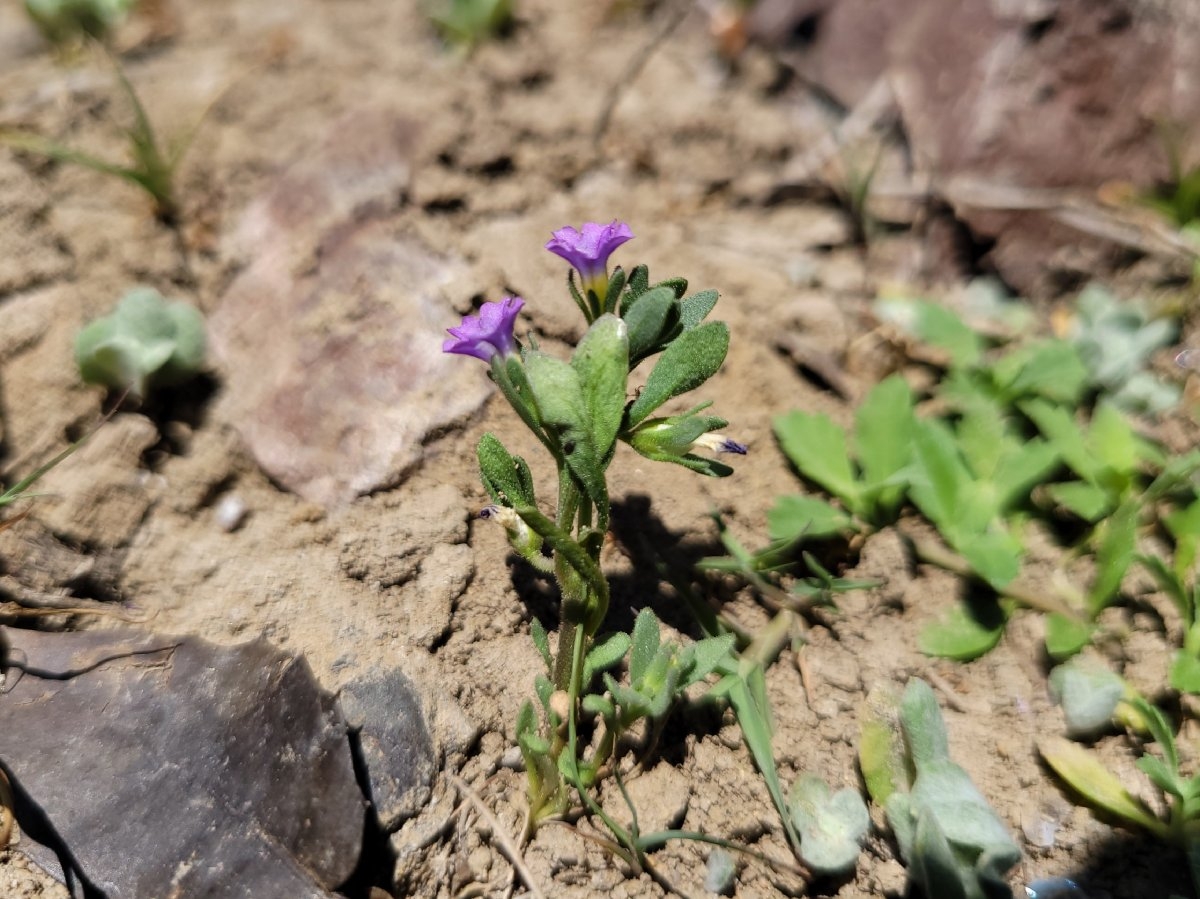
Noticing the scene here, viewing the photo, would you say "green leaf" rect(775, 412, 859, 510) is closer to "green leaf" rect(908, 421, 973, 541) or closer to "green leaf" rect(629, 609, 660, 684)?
"green leaf" rect(908, 421, 973, 541)

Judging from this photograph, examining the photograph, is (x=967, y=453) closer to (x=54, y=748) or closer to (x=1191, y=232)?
(x=1191, y=232)

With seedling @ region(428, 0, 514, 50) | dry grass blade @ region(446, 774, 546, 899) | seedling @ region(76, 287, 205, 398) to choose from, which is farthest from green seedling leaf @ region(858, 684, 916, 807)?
seedling @ region(428, 0, 514, 50)

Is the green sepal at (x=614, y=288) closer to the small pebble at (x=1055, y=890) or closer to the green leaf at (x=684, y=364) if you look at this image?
the green leaf at (x=684, y=364)

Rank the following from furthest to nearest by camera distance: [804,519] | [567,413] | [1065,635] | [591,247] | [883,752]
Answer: [804,519]
[1065,635]
[883,752]
[591,247]
[567,413]

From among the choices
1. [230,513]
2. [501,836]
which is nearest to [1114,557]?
[501,836]

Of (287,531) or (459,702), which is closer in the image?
(459,702)

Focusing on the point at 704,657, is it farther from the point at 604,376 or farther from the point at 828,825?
the point at 604,376

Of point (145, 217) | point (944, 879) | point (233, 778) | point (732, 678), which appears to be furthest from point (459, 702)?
point (145, 217)
